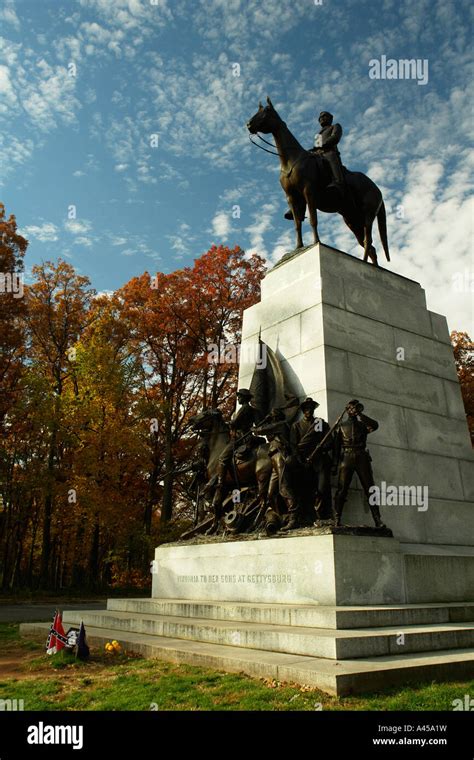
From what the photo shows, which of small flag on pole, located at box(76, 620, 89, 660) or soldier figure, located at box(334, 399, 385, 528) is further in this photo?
soldier figure, located at box(334, 399, 385, 528)

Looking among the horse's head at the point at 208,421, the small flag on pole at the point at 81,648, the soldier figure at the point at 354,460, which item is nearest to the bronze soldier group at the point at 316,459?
the soldier figure at the point at 354,460

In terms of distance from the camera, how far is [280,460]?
10.3 metres

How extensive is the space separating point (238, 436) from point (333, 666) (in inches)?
265

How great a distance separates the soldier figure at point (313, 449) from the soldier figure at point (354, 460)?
34cm

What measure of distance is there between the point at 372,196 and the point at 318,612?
34.9 feet

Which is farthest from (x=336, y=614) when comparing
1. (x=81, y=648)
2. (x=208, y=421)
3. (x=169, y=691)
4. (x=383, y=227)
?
(x=383, y=227)

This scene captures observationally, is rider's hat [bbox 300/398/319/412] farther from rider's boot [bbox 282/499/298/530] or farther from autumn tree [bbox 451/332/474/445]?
autumn tree [bbox 451/332/474/445]

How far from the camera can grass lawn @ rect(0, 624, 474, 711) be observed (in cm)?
501

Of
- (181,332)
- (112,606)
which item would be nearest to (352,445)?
(112,606)

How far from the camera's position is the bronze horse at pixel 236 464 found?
432 inches

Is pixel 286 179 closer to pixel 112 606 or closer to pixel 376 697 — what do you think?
pixel 112 606

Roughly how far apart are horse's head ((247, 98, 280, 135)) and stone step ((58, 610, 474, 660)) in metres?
10.8

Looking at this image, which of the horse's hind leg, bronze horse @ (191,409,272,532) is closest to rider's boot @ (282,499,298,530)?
bronze horse @ (191,409,272,532)

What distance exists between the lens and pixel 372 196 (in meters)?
14.7
